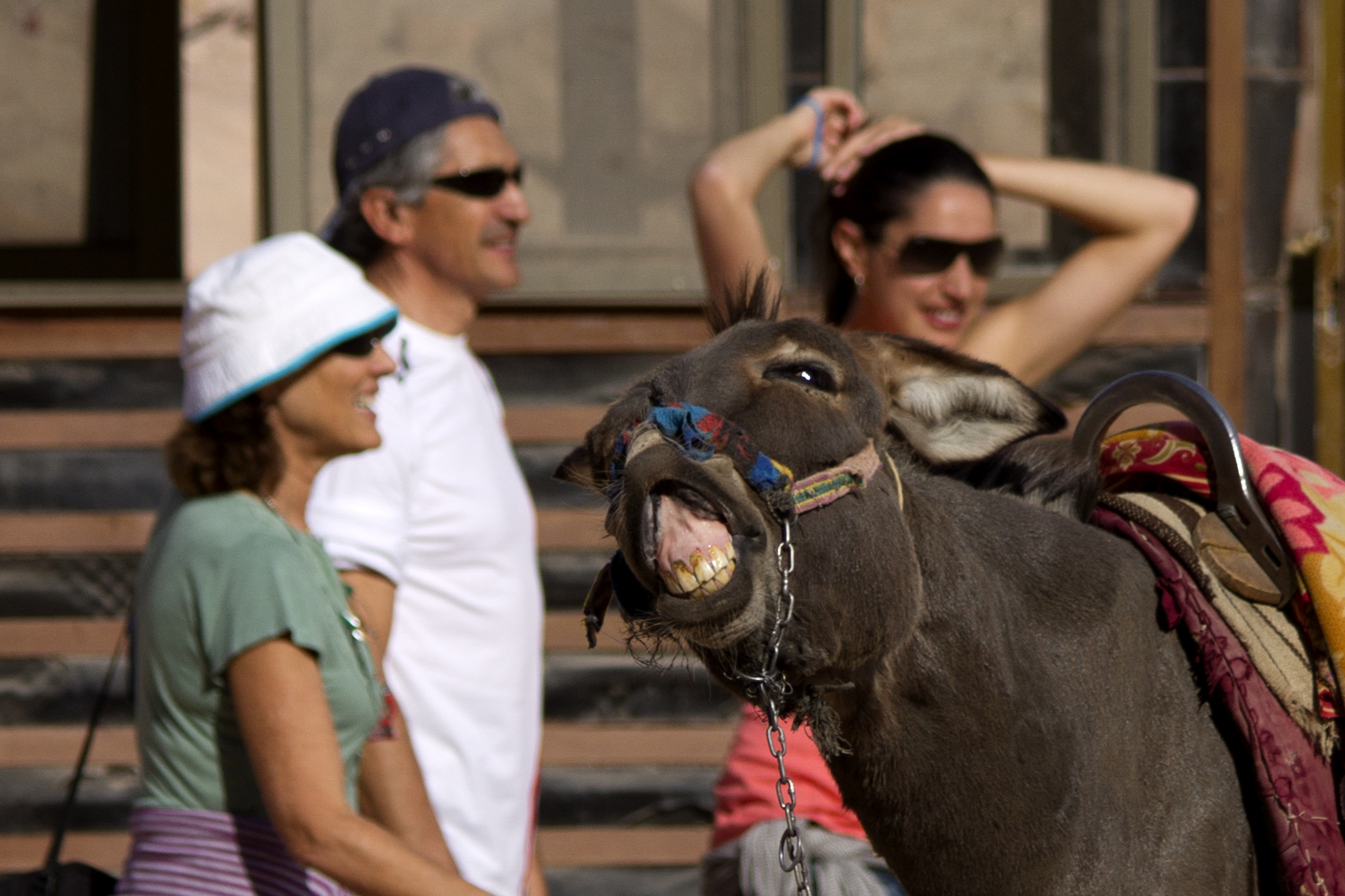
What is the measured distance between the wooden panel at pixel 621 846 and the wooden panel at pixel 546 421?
1397 millimetres

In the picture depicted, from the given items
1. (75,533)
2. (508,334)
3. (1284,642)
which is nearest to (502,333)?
(508,334)

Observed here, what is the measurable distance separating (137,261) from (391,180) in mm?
2502

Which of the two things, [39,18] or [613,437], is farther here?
[39,18]

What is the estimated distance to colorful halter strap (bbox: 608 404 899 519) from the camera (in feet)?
5.56

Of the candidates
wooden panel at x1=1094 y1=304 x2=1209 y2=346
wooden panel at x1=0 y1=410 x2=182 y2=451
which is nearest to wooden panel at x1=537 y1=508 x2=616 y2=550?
wooden panel at x1=0 y1=410 x2=182 y2=451

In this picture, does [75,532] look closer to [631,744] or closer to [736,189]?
[631,744]

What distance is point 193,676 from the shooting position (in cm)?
243

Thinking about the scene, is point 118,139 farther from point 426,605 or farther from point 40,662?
point 426,605

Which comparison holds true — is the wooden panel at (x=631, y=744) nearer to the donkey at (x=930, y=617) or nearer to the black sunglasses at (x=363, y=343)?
the black sunglasses at (x=363, y=343)

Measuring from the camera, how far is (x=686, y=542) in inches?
64.2

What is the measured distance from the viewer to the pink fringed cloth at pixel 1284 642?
201cm

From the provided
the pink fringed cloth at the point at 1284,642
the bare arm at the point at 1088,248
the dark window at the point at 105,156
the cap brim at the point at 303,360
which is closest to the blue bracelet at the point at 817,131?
the bare arm at the point at 1088,248

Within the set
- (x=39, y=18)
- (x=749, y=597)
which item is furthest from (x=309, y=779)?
(x=39, y=18)

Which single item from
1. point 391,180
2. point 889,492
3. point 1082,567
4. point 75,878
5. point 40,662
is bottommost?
point 40,662
